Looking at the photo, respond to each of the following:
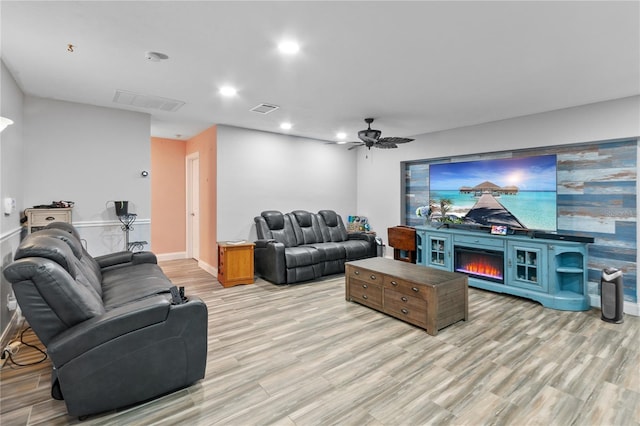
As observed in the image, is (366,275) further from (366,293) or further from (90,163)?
(90,163)

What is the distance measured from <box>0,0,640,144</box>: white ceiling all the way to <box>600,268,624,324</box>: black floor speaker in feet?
6.94

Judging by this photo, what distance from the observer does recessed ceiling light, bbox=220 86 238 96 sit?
3.55 m

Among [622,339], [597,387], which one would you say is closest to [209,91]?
[597,387]

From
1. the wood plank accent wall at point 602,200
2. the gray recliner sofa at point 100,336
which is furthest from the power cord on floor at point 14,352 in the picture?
the wood plank accent wall at point 602,200

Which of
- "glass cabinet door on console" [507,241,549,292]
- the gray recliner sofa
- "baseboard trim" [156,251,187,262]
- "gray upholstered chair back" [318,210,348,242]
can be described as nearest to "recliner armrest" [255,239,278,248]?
"gray upholstered chair back" [318,210,348,242]

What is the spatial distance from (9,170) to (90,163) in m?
1.10

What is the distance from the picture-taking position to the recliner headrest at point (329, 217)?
6.27 m

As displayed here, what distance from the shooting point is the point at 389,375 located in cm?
247

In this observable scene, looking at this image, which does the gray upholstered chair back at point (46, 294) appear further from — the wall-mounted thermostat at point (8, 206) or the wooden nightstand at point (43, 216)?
the wooden nightstand at point (43, 216)

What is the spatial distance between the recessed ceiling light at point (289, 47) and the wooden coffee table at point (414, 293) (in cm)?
250

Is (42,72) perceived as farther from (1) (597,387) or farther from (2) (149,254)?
(1) (597,387)

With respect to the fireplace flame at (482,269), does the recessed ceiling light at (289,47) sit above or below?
above

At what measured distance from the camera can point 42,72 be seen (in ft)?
10.2

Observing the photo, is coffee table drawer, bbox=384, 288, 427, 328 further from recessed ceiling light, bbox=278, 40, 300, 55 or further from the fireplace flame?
recessed ceiling light, bbox=278, 40, 300, 55
